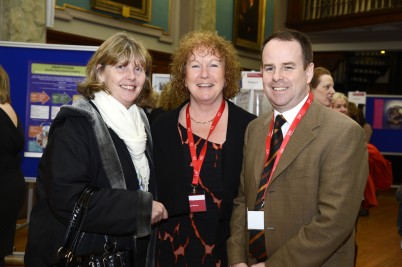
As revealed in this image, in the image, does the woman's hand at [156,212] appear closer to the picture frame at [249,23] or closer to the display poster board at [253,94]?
the display poster board at [253,94]

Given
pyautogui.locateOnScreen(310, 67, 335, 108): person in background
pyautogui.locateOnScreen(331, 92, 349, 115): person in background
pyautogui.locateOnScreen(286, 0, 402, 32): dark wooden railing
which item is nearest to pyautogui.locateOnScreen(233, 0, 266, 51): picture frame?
pyautogui.locateOnScreen(286, 0, 402, 32): dark wooden railing

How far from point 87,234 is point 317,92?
2.45 meters

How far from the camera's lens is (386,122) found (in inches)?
464

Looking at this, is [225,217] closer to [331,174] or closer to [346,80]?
[331,174]

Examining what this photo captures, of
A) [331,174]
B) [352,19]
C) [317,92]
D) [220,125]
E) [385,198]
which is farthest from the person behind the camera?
[352,19]

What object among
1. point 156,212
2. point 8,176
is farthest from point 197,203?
point 8,176

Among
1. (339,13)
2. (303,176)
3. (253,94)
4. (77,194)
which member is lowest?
(77,194)

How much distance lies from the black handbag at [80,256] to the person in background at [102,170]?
0.05 feet

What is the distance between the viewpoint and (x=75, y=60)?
4.45m

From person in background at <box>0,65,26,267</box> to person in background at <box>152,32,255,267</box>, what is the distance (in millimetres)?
1500

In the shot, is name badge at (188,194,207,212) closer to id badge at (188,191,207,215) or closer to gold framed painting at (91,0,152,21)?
id badge at (188,191,207,215)

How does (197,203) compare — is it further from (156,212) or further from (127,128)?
(127,128)

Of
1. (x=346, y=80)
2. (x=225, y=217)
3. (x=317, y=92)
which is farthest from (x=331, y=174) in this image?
(x=346, y=80)

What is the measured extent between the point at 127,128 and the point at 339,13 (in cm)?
1271
